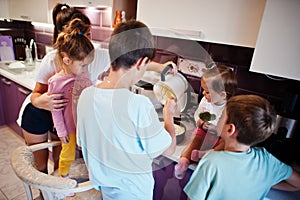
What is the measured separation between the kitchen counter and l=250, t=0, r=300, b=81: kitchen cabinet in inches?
64.3

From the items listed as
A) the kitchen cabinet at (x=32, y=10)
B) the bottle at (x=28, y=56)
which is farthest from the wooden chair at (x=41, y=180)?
the bottle at (x=28, y=56)

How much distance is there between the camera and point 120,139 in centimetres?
76

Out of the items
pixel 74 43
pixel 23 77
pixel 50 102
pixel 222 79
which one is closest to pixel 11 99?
pixel 23 77

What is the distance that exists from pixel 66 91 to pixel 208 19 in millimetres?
811

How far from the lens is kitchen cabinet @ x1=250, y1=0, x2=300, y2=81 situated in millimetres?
751

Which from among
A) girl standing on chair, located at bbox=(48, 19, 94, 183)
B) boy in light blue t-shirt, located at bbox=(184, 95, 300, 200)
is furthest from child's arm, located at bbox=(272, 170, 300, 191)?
girl standing on chair, located at bbox=(48, 19, 94, 183)

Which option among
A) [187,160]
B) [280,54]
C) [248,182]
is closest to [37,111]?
[187,160]

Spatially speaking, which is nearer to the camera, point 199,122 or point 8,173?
point 199,122

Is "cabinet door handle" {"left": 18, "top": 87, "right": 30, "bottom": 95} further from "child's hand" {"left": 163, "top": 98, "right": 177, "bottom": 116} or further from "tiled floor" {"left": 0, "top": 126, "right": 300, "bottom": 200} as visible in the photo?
"child's hand" {"left": 163, "top": 98, "right": 177, "bottom": 116}

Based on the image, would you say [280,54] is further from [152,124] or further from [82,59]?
[82,59]

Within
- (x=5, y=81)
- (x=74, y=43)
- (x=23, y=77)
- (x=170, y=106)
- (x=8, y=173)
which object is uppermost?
(x=74, y=43)

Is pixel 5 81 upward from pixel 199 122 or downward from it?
downward

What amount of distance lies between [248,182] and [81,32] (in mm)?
1042

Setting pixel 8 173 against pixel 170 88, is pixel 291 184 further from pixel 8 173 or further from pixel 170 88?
pixel 8 173
